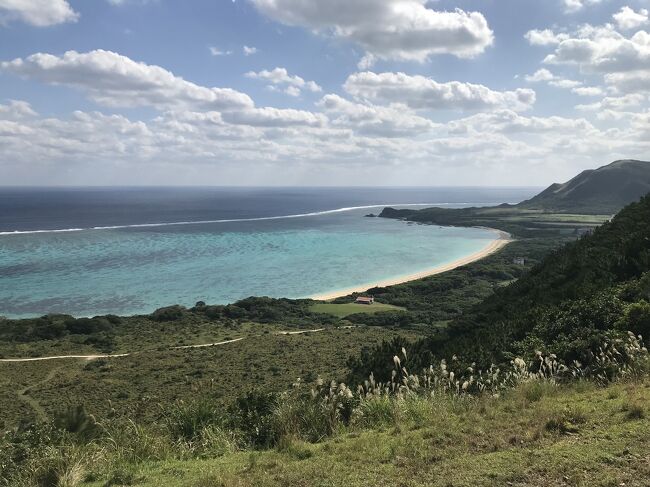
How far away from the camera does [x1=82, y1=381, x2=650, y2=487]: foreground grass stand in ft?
15.8

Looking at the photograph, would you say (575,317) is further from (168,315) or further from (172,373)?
(168,315)

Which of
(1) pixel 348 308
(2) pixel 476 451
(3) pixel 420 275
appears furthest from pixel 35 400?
(3) pixel 420 275

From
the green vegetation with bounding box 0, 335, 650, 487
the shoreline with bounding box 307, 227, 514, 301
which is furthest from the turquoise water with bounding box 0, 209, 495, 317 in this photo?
the green vegetation with bounding box 0, 335, 650, 487

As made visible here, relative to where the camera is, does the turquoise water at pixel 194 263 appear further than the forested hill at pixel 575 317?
Yes

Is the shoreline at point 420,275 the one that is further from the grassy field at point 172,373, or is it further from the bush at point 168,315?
the grassy field at point 172,373

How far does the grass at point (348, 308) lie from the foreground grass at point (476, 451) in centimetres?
4741

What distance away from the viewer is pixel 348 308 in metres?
57.8

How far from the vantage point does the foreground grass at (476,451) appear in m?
4.80

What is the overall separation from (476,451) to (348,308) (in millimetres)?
52624

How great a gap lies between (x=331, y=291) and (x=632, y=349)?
2516 inches

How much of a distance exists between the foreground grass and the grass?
47410mm

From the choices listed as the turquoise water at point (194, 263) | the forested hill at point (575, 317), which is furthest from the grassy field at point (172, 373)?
the turquoise water at point (194, 263)

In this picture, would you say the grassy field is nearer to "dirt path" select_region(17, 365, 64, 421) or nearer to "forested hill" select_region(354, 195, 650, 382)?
"dirt path" select_region(17, 365, 64, 421)

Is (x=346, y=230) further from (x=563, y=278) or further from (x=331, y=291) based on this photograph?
(x=563, y=278)
